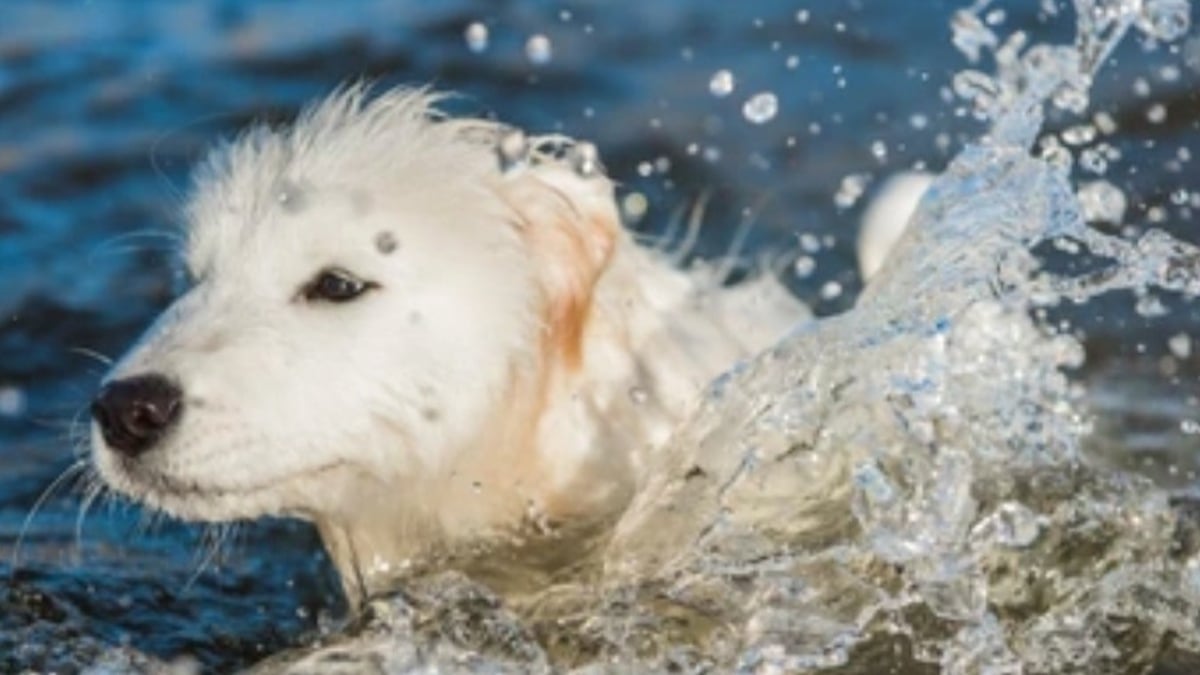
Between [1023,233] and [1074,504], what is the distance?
607 mm

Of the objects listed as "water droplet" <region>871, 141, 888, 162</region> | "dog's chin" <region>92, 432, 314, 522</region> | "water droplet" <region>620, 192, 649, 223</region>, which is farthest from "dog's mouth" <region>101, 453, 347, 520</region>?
"water droplet" <region>871, 141, 888, 162</region>

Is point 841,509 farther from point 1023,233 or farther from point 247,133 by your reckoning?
point 247,133

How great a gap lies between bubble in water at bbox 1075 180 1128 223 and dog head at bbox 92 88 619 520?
2.52m

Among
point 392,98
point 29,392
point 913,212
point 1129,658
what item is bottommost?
point 29,392

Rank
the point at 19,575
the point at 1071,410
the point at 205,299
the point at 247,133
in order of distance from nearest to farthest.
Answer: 1. the point at 205,299
2. the point at 247,133
3. the point at 19,575
4. the point at 1071,410

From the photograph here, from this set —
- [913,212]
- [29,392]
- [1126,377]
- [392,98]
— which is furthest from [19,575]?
[1126,377]

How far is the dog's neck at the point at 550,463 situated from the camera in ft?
18.9

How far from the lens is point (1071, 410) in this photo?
7.04m

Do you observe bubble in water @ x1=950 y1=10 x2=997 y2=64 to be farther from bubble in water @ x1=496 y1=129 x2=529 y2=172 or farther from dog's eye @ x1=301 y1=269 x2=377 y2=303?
dog's eye @ x1=301 y1=269 x2=377 y2=303

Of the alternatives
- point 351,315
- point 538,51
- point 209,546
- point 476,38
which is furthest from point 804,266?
point 351,315

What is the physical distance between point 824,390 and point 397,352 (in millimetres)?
1036

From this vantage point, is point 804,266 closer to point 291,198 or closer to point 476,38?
point 476,38

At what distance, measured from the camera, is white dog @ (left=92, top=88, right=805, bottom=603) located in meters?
5.34

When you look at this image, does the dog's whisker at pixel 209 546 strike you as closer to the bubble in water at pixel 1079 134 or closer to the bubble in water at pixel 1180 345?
the bubble in water at pixel 1180 345
